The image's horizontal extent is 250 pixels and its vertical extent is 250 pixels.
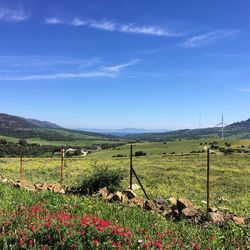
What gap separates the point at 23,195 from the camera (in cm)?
1694

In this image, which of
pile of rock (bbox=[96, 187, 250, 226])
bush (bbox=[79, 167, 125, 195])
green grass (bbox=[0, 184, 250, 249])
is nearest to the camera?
green grass (bbox=[0, 184, 250, 249])

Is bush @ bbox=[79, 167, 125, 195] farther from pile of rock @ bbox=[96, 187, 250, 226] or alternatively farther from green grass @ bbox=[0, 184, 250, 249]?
green grass @ bbox=[0, 184, 250, 249]

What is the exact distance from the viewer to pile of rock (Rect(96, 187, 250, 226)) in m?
13.4

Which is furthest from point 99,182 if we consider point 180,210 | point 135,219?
point 135,219

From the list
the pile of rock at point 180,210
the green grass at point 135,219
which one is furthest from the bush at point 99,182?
the green grass at point 135,219

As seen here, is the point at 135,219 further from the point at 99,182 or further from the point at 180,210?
the point at 99,182

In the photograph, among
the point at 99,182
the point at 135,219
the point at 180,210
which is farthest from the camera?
the point at 99,182

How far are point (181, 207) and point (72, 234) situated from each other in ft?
20.1

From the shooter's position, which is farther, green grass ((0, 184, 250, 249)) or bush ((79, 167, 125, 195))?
bush ((79, 167, 125, 195))

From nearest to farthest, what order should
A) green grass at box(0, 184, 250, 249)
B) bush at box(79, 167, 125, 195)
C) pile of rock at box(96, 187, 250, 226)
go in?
green grass at box(0, 184, 250, 249), pile of rock at box(96, 187, 250, 226), bush at box(79, 167, 125, 195)

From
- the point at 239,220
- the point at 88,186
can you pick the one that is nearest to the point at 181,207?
the point at 239,220

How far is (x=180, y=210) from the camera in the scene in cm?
1461

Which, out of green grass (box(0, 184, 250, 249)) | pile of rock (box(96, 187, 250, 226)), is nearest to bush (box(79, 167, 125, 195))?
pile of rock (box(96, 187, 250, 226))

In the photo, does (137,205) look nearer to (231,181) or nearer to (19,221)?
(19,221)
